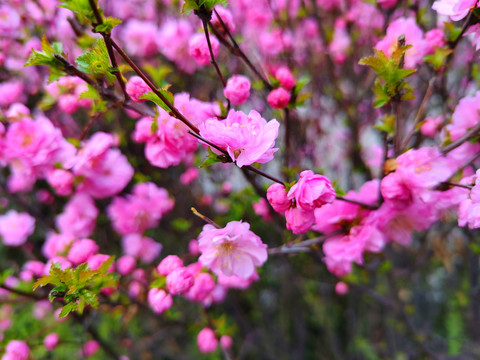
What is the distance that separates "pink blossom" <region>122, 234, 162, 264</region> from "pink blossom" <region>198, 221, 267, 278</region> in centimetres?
93

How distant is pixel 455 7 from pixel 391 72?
20cm

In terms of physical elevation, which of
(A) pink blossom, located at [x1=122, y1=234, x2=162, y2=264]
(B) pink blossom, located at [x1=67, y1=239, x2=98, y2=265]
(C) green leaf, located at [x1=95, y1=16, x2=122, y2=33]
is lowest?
(A) pink blossom, located at [x1=122, y1=234, x2=162, y2=264]

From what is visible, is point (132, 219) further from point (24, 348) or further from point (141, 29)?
point (141, 29)

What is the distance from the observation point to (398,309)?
1.71 m

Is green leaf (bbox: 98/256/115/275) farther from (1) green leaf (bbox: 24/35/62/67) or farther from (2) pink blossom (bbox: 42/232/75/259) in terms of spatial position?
(1) green leaf (bbox: 24/35/62/67)

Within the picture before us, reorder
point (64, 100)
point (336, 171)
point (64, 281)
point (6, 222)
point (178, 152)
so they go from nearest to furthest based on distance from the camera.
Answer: point (64, 281)
point (178, 152)
point (64, 100)
point (6, 222)
point (336, 171)

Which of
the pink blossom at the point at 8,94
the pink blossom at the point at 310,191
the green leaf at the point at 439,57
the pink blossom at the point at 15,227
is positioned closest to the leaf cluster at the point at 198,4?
the pink blossom at the point at 310,191

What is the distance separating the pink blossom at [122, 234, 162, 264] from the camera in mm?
1684

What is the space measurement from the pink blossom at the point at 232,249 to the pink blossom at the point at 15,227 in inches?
50.1

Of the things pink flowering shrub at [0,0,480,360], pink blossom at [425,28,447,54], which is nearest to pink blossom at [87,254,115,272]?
pink flowering shrub at [0,0,480,360]

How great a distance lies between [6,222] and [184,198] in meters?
0.91

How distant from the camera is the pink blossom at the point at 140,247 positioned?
168 centimetres

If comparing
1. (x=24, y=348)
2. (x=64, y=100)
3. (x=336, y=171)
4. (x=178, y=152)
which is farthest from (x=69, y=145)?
(x=336, y=171)

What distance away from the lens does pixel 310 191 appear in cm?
68
